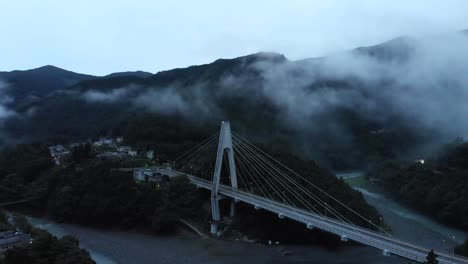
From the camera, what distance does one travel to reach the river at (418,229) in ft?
59.1

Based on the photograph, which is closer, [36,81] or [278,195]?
[278,195]

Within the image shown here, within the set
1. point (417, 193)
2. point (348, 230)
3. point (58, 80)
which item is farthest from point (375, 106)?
point (58, 80)

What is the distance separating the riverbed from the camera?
1619cm

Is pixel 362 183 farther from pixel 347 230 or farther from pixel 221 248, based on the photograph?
pixel 347 230

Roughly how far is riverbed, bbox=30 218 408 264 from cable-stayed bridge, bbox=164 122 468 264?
100 cm

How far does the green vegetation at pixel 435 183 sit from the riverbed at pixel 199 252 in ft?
20.8

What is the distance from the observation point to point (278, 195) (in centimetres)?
2030

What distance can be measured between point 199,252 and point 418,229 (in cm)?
945

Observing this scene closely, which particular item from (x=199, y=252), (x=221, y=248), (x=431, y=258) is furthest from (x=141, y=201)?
(x=431, y=258)

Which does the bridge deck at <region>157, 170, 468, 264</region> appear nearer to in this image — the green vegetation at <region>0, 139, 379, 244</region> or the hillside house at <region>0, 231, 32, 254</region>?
the green vegetation at <region>0, 139, 379, 244</region>

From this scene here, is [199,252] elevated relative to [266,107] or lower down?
lower down

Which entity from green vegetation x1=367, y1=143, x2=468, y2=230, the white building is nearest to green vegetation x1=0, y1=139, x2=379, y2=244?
green vegetation x1=367, y1=143, x2=468, y2=230

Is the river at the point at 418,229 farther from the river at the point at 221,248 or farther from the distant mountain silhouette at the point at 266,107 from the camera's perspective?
the distant mountain silhouette at the point at 266,107

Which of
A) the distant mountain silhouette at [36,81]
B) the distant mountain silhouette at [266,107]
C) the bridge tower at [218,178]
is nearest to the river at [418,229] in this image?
the bridge tower at [218,178]
